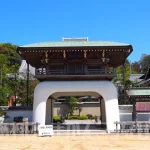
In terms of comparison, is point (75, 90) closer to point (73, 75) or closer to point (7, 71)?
point (73, 75)

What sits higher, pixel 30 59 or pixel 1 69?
pixel 1 69

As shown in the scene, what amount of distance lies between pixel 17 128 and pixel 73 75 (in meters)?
6.29

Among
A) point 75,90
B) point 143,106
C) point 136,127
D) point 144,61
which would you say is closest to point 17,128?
point 75,90

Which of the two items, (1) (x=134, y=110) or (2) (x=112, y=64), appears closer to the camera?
(1) (x=134, y=110)

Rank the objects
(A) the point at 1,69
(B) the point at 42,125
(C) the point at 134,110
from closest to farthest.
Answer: (B) the point at 42,125, (C) the point at 134,110, (A) the point at 1,69

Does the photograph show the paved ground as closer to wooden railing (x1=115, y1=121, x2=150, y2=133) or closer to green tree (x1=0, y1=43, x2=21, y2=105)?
wooden railing (x1=115, y1=121, x2=150, y2=133)

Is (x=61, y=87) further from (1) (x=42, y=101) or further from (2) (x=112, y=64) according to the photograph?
(2) (x=112, y=64)

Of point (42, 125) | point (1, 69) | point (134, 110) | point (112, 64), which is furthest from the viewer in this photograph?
point (1, 69)

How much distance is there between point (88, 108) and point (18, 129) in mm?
23483

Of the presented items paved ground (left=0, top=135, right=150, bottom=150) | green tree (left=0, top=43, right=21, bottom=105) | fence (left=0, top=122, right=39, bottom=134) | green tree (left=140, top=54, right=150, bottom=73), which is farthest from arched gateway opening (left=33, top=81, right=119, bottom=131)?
green tree (left=140, top=54, right=150, bottom=73)

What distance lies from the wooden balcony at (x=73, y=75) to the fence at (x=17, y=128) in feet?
13.4

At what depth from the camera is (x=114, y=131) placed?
20.3 meters

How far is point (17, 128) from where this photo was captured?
2033cm

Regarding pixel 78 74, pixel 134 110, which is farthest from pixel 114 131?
pixel 78 74
